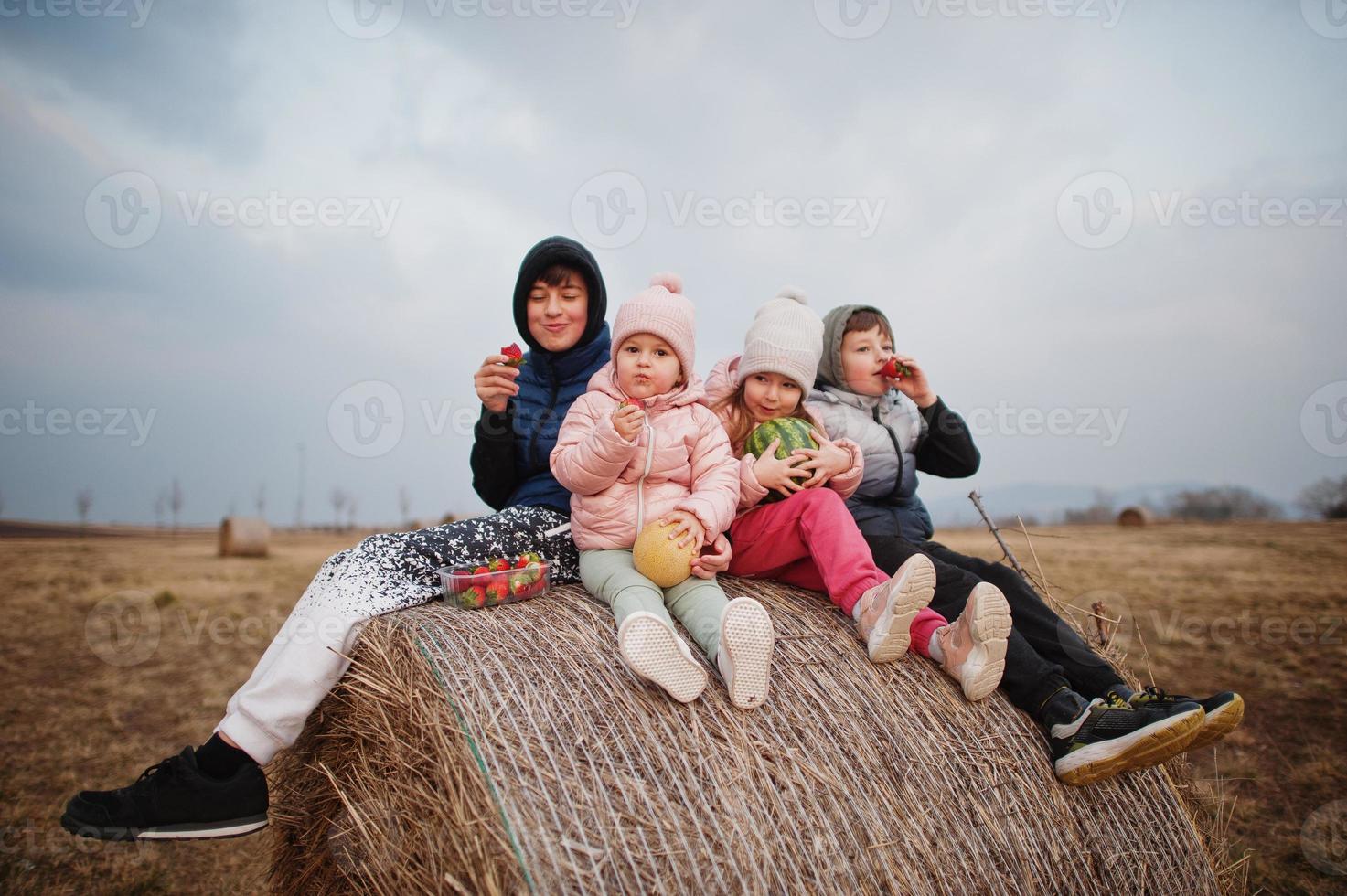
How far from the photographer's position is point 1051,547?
15133mm

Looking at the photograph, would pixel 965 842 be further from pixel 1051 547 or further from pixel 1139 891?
pixel 1051 547

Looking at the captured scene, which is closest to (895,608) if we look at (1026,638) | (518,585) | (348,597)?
(1026,638)

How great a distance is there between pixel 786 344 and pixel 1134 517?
62.5 ft

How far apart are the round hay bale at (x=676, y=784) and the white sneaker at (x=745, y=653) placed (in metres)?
0.08

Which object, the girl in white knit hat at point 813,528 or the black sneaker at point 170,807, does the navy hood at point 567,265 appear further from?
the black sneaker at point 170,807

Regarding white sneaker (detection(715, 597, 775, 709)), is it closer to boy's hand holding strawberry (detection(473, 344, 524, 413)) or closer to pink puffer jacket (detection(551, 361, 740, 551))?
pink puffer jacket (detection(551, 361, 740, 551))

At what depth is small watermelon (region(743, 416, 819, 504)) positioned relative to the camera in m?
3.41

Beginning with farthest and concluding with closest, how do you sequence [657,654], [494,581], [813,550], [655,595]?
1. [813,550]
2. [494,581]
3. [655,595]
4. [657,654]

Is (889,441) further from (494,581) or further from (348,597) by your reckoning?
(348,597)

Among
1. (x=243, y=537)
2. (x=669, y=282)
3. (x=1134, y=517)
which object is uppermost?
Answer: (x=669, y=282)

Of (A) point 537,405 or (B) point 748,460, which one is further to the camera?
(A) point 537,405

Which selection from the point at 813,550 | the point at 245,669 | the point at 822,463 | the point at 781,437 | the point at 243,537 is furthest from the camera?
the point at 243,537

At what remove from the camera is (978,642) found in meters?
2.73

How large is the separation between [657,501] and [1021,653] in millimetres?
1589
